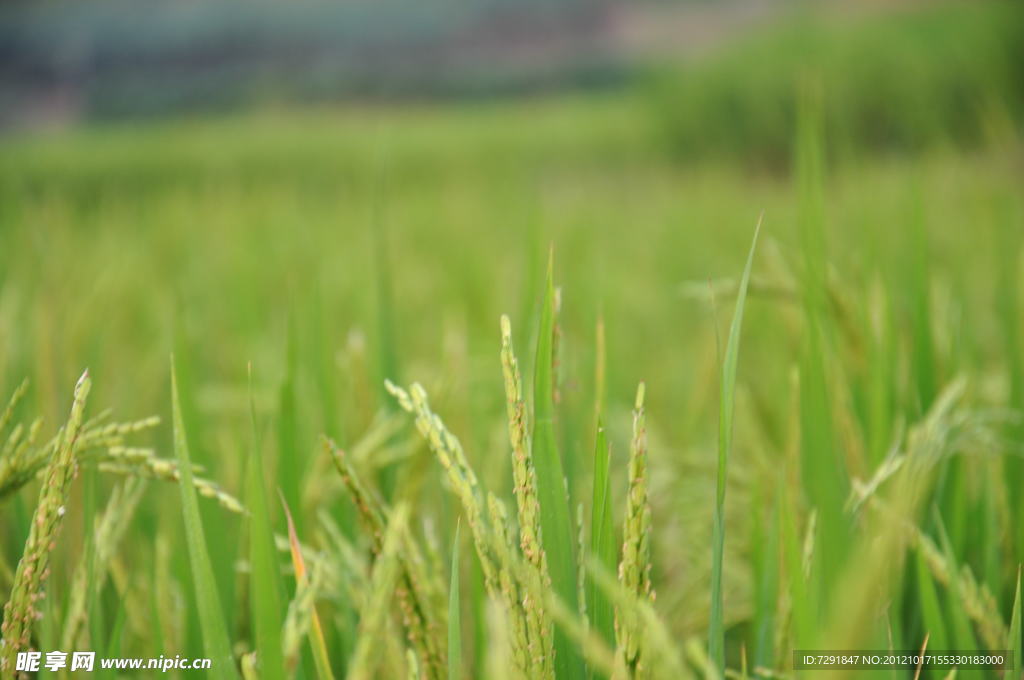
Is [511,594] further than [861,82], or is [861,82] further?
[861,82]

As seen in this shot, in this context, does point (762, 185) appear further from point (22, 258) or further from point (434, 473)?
point (434, 473)

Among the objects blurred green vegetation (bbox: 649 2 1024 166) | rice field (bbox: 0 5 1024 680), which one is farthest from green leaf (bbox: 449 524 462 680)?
blurred green vegetation (bbox: 649 2 1024 166)

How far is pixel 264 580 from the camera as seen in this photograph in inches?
7.3

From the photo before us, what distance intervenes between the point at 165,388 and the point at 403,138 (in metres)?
3.03

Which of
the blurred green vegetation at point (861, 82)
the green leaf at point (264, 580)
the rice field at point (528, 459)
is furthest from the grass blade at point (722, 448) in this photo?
the blurred green vegetation at point (861, 82)

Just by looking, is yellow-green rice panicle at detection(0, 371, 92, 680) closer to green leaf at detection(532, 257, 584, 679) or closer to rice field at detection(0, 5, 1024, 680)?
rice field at detection(0, 5, 1024, 680)

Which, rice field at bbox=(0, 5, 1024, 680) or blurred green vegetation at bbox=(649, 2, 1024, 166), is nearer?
rice field at bbox=(0, 5, 1024, 680)

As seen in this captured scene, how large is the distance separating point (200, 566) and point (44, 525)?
4 centimetres

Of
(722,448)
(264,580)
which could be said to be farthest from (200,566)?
(722,448)

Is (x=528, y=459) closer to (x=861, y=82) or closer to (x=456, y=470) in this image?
(x=456, y=470)

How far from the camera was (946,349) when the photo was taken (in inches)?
18.3

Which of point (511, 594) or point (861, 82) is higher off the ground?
point (861, 82)

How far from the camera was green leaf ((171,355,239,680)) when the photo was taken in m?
0.19

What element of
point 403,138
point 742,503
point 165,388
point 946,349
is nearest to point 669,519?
point 742,503
